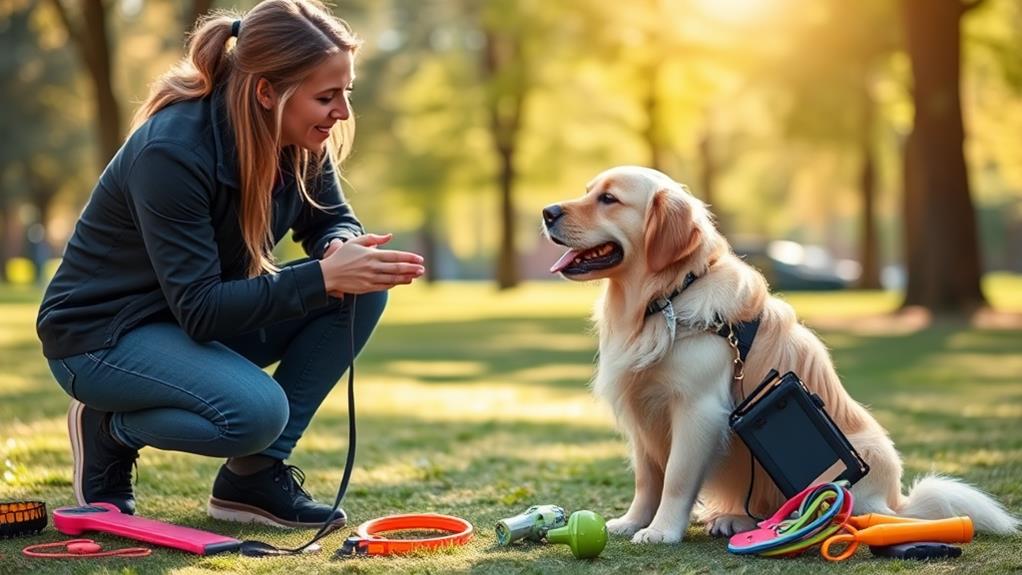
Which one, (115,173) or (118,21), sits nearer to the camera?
(115,173)

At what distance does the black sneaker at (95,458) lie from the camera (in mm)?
4031

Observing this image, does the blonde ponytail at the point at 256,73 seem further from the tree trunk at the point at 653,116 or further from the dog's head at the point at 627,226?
the tree trunk at the point at 653,116

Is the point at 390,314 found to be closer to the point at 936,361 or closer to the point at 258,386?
the point at 936,361

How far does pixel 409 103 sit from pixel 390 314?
14.0m

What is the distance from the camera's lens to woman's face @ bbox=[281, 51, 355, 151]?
3.76 metres

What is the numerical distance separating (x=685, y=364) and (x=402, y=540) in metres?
1.07

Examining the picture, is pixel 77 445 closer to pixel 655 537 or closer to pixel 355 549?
pixel 355 549

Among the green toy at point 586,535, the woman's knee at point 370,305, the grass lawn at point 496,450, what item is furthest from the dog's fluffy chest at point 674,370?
the woman's knee at point 370,305

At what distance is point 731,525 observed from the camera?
4.01m

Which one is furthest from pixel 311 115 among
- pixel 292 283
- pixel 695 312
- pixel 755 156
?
pixel 755 156

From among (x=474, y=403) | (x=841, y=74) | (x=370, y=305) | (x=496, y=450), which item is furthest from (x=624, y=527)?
(x=841, y=74)

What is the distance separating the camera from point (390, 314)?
22016 millimetres

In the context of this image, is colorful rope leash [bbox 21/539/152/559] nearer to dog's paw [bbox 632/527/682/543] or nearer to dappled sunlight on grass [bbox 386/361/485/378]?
dog's paw [bbox 632/527/682/543]

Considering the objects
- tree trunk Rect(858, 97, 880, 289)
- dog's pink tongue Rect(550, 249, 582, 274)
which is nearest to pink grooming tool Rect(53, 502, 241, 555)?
dog's pink tongue Rect(550, 249, 582, 274)
